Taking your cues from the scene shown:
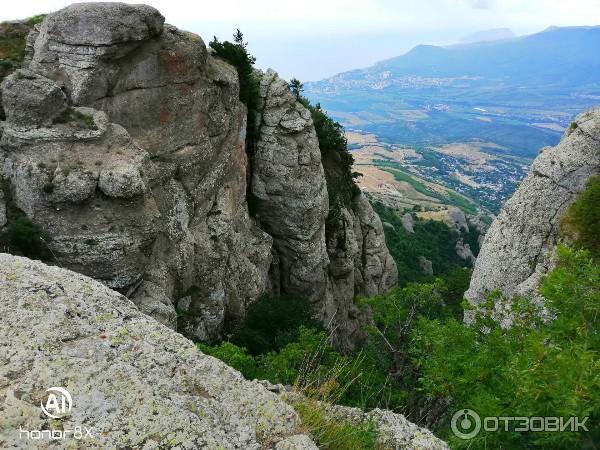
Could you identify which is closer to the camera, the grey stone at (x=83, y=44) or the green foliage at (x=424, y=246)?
the grey stone at (x=83, y=44)

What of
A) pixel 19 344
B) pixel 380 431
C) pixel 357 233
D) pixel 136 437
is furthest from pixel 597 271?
pixel 357 233

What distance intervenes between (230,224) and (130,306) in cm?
1970

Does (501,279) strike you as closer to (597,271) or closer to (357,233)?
(597,271)

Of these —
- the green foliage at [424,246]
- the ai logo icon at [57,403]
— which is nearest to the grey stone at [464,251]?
the green foliage at [424,246]

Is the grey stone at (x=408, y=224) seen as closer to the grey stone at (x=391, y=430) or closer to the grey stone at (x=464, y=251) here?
the grey stone at (x=464, y=251)

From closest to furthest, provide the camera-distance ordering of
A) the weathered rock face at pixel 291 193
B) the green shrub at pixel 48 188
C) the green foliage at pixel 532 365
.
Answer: the green foliage at pixel 532 365 → the green shrub at pixel 48 188 → the weathered rock face at pixel 291 193

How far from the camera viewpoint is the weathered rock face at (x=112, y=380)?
250 inches

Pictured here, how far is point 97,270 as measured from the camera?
19.8 meters

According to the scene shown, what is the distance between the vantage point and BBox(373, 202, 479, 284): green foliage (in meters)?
69.5

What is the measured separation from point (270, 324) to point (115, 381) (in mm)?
22413

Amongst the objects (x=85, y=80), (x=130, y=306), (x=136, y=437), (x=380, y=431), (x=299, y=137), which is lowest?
(x=380, y=431)

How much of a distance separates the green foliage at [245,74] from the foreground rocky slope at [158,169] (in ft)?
2.95

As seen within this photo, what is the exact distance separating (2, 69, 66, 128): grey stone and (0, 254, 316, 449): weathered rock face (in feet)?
48.2

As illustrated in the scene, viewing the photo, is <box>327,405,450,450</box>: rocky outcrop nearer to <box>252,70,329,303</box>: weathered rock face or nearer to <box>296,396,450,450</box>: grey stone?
<box>296,396,450,450</box>: grey stone
